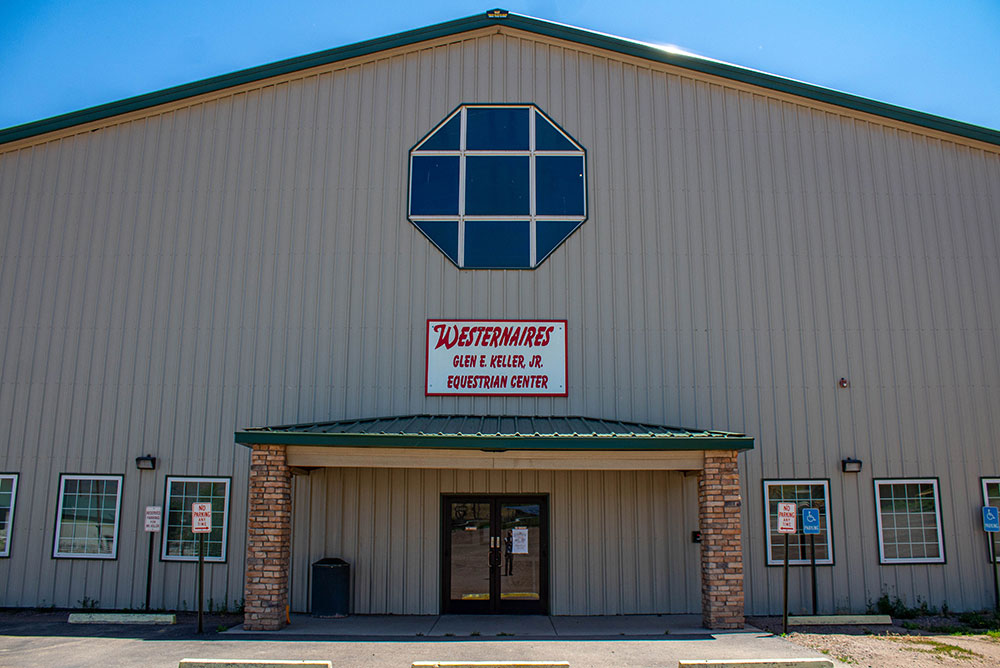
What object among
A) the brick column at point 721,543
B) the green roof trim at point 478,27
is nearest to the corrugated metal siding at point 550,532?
the brick column at point 721,543

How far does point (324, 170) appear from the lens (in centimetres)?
1443

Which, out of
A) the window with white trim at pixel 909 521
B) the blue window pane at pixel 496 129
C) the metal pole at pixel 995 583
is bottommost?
the metal pole at pixel 995 583

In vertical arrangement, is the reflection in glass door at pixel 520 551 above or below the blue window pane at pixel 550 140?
below

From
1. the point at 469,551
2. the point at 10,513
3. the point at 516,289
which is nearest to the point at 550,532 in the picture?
the point at 469,551

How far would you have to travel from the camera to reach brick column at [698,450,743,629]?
37.0 ft

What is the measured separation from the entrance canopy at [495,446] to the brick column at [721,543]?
0.28 meters

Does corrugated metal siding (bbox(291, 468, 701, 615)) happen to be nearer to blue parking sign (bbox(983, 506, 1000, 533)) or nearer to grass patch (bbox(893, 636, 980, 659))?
grass patch (bbox(893, 636, 980, 659))

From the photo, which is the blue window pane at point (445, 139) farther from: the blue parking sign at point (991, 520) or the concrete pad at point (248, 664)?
the blue parking sign at point (991, 520)

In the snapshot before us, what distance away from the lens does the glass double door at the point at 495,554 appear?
13.0 meters

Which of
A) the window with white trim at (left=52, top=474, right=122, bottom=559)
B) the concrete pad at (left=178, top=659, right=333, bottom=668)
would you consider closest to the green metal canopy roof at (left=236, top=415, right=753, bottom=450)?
the concrete pad at (left=178, top=659, right=333, bottom=668)

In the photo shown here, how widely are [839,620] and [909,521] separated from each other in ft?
8.53

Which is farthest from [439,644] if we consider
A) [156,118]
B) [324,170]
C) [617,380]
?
[156,118]

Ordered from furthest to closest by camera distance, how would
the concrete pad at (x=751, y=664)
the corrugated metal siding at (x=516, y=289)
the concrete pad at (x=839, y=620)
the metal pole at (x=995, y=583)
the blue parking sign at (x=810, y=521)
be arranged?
the corrugated metal siding at (x=516, y=289), the metal pole at (x=995, y=583), the blue parking sign at (x=810, y=521), the concrete pad at (x=839, y=620), the concrete pad at (x=751, y=664)

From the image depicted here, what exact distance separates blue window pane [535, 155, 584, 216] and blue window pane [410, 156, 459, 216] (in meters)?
1.57
